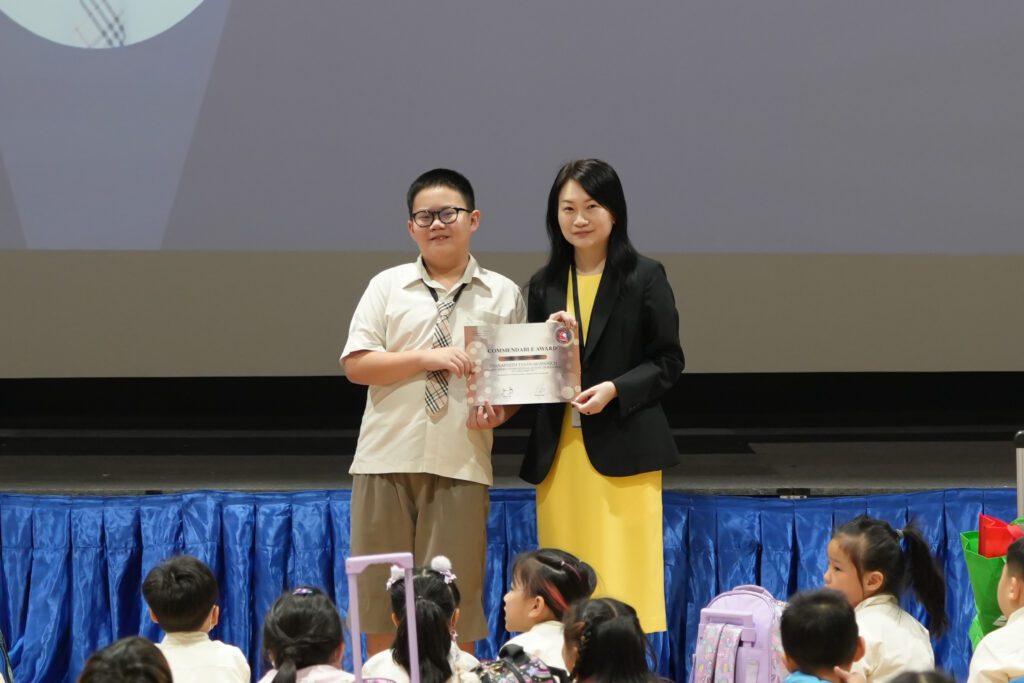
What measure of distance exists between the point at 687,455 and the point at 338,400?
5.21 ft

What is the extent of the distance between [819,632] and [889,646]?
50cm

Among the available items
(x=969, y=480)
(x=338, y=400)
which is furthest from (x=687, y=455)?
(x=338, y=400)

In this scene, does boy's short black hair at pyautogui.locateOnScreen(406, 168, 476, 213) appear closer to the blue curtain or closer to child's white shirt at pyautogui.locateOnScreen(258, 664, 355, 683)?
the blue curtain

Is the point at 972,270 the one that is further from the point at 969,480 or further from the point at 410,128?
the point at 410,128

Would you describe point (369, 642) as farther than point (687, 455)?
No

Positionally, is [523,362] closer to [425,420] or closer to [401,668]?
[425,420]

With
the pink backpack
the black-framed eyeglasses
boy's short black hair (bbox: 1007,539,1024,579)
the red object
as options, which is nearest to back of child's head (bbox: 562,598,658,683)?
the pink backpack

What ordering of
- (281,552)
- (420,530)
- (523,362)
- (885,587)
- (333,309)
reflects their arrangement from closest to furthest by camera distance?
(885,587) < (523,362) < (420,530) < (281,552) < (333,309)

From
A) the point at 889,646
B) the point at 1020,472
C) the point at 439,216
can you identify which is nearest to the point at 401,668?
the point at 889,646

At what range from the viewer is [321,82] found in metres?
4.30

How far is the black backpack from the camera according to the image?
7.14 ft

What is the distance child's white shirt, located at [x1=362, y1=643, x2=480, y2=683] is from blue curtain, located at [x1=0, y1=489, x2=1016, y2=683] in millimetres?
940

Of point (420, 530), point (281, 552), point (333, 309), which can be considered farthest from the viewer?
point (333, 309)

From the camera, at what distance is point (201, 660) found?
236 centimetres
